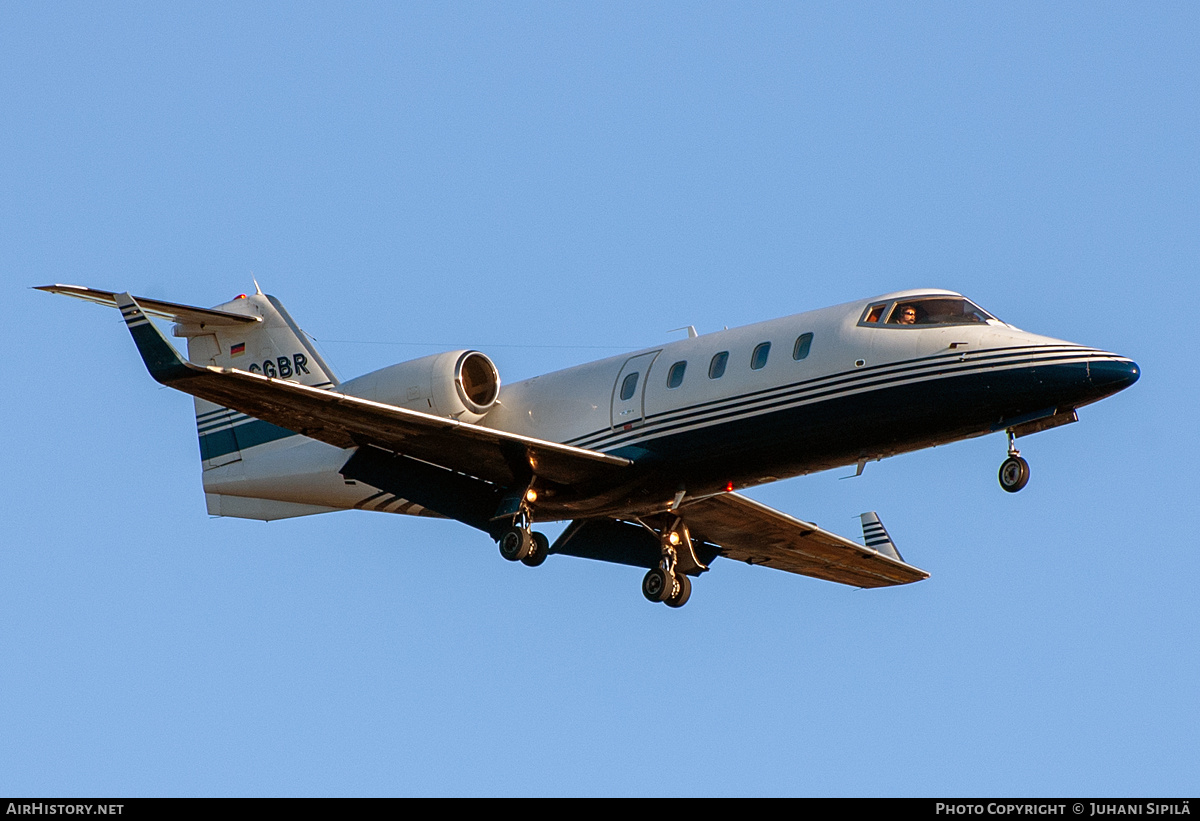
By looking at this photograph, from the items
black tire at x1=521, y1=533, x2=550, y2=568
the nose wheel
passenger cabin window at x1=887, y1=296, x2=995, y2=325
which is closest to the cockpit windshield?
passenger cabin window at x1=887, y1=296, x2=995, y2=325

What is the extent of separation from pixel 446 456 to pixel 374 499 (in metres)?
2.31

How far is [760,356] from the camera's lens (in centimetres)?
2217

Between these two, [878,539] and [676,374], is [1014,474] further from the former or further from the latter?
[878,539]

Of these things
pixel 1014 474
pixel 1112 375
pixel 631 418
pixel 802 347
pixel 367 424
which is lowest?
pixel 1014 474

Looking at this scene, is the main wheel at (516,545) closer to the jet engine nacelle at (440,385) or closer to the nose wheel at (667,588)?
the jet engine nacelle at (440,385)

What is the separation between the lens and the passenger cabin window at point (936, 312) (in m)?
21.3

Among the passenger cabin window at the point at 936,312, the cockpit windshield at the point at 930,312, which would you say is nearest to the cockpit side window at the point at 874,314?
the cockpit windshield at the point at 930,312

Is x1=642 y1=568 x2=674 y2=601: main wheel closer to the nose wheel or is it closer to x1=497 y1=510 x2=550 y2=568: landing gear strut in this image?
the nose wheel

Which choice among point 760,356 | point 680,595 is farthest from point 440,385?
point 680,595

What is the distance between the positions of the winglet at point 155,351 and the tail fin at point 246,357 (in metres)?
4.99

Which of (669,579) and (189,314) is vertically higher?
(189,314)

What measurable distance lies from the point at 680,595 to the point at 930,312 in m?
6.30

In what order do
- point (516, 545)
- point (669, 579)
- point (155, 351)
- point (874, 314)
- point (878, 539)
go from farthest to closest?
point (878, 539) → point (669, 579) → point (516, 545) → point (874, 314) → point (155, 351)
